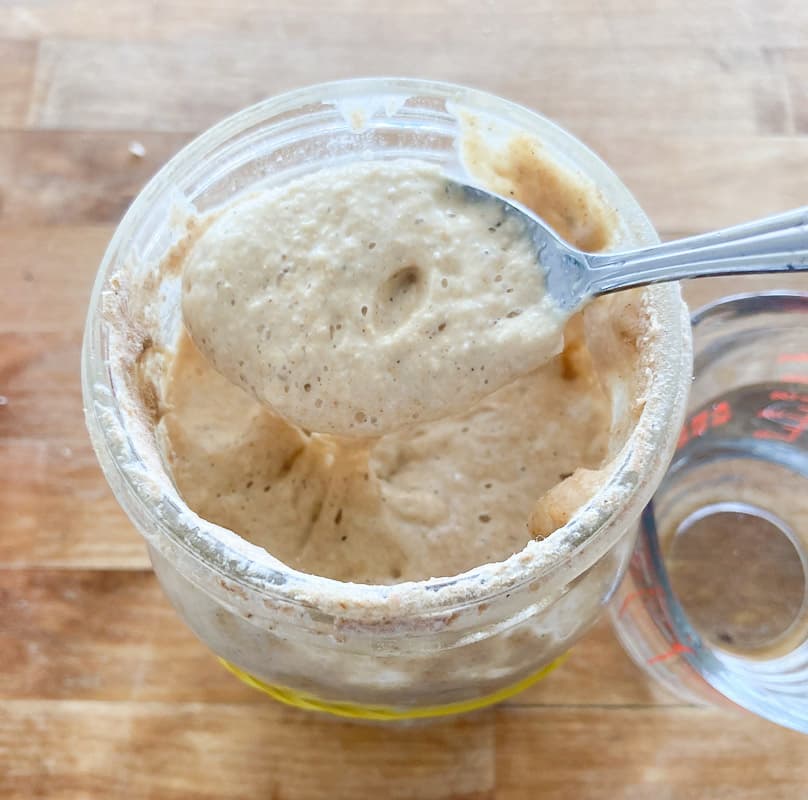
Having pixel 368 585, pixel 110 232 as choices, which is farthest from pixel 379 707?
pixel 110 232

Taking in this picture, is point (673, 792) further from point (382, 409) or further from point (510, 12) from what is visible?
point (510, 12)

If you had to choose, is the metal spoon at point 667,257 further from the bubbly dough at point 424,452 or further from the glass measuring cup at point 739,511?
the glass measuring cup at point 739,511

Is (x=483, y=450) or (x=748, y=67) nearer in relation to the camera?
(x=483, y=450)

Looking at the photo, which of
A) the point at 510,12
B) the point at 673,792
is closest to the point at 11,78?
the point at 510,12

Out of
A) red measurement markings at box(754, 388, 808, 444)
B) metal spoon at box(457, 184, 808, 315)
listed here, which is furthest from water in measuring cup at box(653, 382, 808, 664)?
metal spoon at box(457, 184, 808, 315)

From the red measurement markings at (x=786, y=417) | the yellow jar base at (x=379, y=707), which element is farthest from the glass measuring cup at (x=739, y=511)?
the yellow jar base at (x=379, y=707)

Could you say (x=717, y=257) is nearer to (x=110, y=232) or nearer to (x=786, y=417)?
(x=786, y=417)
